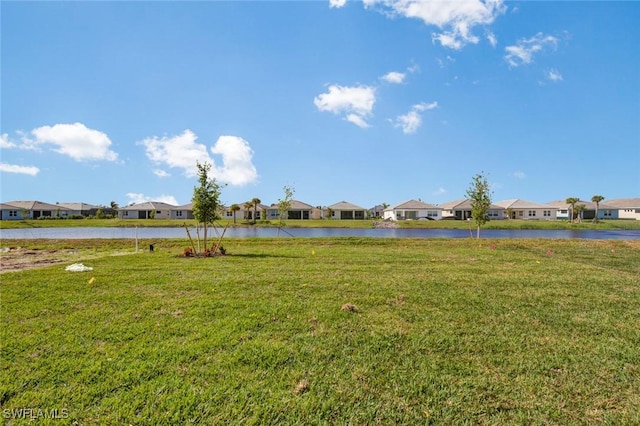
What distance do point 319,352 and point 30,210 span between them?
98.4 metres

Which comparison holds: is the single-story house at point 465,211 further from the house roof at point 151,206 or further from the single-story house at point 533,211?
the house roof at point 151,206

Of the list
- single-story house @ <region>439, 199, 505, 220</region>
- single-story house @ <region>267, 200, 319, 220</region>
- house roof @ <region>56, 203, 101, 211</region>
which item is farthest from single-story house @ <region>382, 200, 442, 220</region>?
house roof @ <region>56, 203, 101, 211</region>

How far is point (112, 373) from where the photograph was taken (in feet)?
12.2

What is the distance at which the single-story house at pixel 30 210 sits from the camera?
7450cm

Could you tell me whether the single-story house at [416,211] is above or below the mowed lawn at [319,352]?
above

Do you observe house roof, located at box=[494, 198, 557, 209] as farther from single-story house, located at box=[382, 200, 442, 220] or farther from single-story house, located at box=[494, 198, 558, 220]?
single-story house, located at box=[382, 200, 442, 220]

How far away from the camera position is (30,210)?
77062 mm

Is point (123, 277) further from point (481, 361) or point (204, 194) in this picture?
point (481, 361)

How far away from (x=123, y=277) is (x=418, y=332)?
770cm

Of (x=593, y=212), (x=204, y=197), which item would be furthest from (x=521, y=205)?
(x=204, y=197)

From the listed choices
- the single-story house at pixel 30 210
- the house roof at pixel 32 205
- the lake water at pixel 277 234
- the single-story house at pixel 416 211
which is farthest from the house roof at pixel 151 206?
the single-story house at pixel 416 211

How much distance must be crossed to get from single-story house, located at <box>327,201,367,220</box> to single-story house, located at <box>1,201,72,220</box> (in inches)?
2499

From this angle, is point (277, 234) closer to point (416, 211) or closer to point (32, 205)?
point (416, 211)

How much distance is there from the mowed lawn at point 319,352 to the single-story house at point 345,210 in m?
70.1
